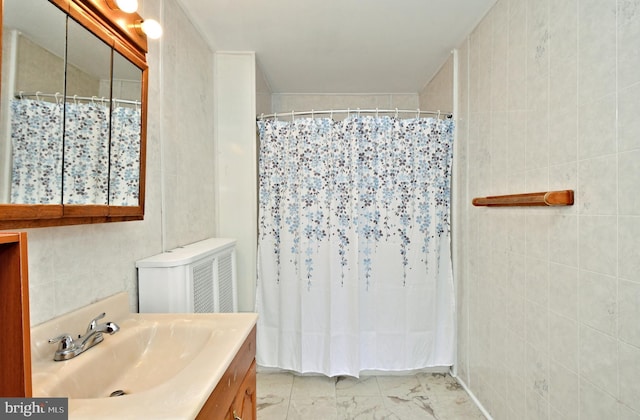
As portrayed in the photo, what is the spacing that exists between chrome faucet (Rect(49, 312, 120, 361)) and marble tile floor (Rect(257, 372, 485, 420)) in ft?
4.28

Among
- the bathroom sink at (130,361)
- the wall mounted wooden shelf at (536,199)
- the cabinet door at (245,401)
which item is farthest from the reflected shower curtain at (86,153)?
the wall mounted wooden shelf at (536,199)

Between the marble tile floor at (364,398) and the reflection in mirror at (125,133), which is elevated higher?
the reflection in mirror at (125,133)

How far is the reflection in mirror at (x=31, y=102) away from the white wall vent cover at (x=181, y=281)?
0.63m

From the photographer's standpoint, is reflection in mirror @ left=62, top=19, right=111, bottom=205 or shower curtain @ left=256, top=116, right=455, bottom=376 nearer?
reflection in mirror @ left=62, top=19, right=111, bottom=205

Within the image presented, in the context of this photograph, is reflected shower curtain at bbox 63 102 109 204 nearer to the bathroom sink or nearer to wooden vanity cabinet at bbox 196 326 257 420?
the bathroom sink

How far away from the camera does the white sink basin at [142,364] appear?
0.73 meters

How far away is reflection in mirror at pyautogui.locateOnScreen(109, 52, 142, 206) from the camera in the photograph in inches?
47.3

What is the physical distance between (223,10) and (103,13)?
105 cm

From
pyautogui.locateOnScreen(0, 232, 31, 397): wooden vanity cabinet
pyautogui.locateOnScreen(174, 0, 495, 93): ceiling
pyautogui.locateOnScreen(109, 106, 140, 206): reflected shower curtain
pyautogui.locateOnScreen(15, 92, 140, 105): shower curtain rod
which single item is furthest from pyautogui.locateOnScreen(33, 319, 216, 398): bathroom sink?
pyautogui.locateOnScreen(174, 0, 495, 93): ceiling

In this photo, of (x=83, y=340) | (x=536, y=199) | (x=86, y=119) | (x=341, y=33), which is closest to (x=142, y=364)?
(x=83, y=340)

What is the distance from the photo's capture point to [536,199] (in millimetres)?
1429

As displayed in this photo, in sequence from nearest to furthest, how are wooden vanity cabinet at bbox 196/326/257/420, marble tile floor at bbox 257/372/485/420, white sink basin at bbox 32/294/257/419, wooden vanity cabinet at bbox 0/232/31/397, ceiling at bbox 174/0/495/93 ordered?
wooden vanity cabinet at bbox 0/232/31/397 → white sink basin at bbox 32/294/257/419 → wooden vanity cabinet at bbox 196/326/257/420 → ceiling at bbox 174/0/495/93 → marble tile floor at bbox 257/372/485/420

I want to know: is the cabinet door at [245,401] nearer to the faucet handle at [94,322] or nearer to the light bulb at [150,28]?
the faucet handle at [94,322]

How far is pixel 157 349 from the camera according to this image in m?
1.19
